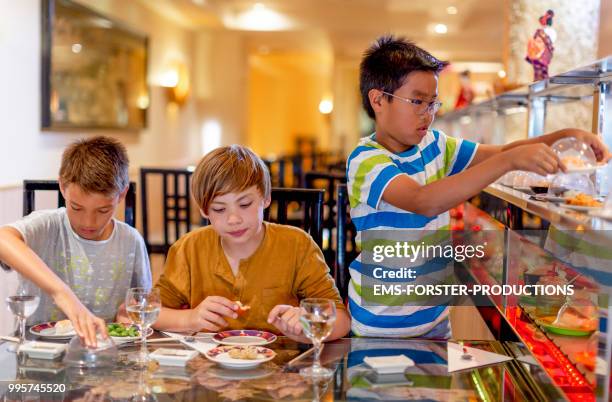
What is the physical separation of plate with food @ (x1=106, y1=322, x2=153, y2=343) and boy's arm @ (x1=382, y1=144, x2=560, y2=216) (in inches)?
25.9

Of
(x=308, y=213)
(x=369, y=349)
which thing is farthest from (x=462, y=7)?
(x=369, y=349)

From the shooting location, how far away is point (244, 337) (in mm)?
1630

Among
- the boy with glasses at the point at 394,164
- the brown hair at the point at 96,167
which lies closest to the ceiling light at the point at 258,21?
the brown hair at the point at 96,167

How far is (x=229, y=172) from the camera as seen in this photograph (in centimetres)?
169

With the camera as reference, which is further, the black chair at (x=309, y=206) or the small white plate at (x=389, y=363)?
the black chair at (x=309, y=206)

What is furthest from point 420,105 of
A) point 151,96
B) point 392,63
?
point 151,96

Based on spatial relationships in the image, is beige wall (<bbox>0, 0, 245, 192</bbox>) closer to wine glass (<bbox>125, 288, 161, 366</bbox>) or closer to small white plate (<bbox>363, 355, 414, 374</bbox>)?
wine glass (<bbox>125, 288, 161, 366</bbox>)

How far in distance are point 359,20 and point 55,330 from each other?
788 centimetres

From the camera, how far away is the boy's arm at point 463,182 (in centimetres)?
137

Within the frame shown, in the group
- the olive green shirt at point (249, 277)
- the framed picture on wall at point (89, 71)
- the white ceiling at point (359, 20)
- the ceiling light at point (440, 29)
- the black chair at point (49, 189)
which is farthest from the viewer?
the ceiling light at point (440, 29)

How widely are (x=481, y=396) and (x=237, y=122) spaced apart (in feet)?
29.7

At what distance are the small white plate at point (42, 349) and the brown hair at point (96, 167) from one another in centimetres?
45

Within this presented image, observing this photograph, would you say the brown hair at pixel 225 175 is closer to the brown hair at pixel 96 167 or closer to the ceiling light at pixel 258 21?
the brown hair at pixel 96 167

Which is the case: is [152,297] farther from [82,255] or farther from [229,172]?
[82,255]
